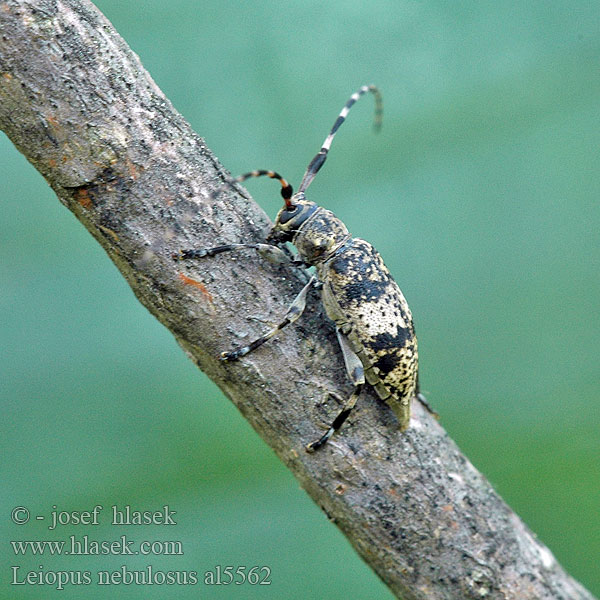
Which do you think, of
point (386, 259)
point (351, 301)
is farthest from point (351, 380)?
point (386, 259)

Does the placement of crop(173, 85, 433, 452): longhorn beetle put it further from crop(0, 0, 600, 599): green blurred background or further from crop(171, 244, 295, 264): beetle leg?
crop(0, 0, 600, 599): green blurred background

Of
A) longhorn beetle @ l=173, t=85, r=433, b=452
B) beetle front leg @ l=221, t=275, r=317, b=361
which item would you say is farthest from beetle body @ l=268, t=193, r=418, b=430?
beetle front leg @ l=221, t=275, r=317, b=361

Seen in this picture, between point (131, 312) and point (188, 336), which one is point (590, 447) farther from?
point (131, 312)

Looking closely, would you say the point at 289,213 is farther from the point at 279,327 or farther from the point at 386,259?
the point at 386,259

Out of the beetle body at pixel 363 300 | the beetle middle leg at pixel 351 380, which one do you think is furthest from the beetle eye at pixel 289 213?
the beetle middle leg at pixel 351 380

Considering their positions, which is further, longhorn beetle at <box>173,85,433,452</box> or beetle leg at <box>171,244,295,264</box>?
longhorn beetle at <box>173,85,433,452</box>

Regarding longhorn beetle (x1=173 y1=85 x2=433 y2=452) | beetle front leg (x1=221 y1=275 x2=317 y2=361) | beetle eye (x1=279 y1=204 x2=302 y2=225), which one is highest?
beetle eye (x1=279 y1=204 x2=302 y2=225)

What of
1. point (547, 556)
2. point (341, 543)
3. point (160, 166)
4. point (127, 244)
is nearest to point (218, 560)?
point (341, 543)
